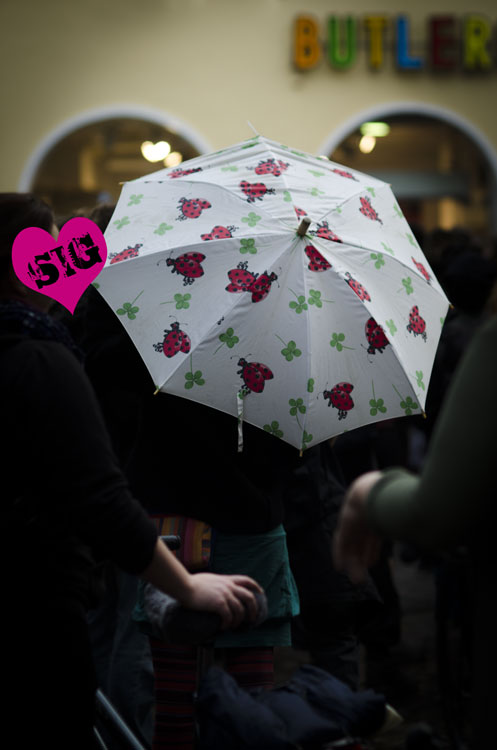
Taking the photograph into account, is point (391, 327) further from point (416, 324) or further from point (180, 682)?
point (180, 682)

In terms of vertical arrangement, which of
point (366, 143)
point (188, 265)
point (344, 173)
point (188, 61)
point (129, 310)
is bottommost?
point (129, 310)

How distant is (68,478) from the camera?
5.45ft

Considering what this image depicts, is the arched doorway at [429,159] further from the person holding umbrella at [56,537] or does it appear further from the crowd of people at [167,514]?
the person holding umbrella at [56,537]

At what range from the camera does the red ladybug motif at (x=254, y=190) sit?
9.08 ft

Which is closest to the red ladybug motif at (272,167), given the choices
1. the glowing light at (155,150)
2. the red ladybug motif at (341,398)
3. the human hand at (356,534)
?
the red ladybug motif at (341,398)

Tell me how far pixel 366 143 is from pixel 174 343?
11594 millimetres

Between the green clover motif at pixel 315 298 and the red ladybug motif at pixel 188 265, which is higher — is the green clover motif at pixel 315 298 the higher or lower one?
the lower one

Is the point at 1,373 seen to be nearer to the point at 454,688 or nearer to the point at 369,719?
the point at 369,719

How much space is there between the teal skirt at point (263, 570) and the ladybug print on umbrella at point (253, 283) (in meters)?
0.62

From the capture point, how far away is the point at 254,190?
279 cm

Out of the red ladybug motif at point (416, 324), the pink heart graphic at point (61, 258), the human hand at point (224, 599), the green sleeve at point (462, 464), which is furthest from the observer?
the red ladybug motif at point (416, 324)

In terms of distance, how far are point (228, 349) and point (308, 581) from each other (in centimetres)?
110

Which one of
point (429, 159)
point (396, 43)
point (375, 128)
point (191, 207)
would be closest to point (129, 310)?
point (191, 207)

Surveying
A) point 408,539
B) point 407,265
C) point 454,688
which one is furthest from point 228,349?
point 454,688
